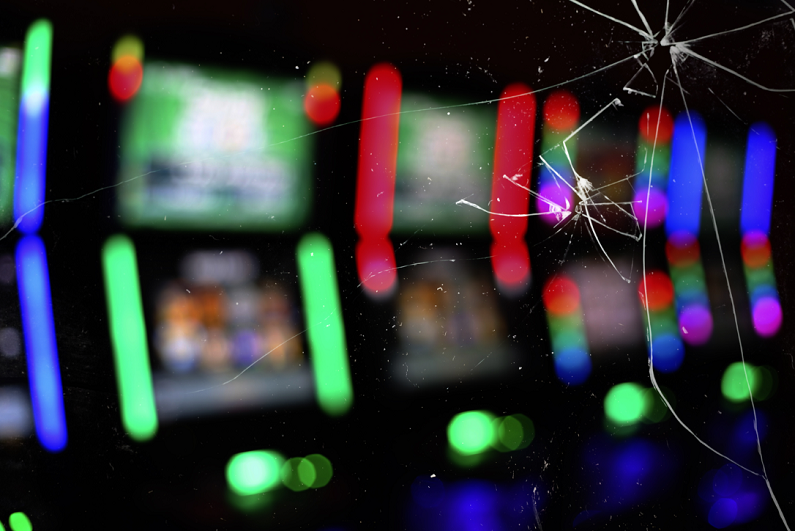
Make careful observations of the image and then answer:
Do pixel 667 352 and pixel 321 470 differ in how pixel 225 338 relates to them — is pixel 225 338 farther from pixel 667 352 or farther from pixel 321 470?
pixel 667 352

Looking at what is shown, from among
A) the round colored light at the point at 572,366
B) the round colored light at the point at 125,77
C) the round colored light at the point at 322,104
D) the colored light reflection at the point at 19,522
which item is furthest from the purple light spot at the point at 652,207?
the colored light reflection at the point at 19,522

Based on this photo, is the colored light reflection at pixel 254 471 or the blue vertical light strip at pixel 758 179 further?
the blue vertical light strip at pixel 758 179

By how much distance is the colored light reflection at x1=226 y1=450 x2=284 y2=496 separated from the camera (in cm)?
35

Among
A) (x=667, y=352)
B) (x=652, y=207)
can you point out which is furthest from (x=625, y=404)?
(x=652, y=207)

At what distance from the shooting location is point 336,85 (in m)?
0.35

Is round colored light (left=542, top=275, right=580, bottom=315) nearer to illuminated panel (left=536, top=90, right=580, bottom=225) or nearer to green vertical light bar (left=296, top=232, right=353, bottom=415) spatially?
illuminated panel (left=536, top=90, right=580, bottom=225)

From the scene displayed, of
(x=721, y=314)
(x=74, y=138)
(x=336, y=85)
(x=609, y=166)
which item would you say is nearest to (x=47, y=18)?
(x=74, y=138)

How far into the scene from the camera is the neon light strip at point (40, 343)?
310 mm

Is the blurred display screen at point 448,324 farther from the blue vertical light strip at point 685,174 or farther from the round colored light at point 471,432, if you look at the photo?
the blue vertical light strip at point 685,174

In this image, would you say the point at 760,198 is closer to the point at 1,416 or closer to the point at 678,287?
the point at 678,287

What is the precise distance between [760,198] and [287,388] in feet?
1.42

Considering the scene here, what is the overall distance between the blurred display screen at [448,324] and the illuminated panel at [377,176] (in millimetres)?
25

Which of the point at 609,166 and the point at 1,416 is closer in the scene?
the point at 1,416

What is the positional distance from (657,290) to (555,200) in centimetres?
12
